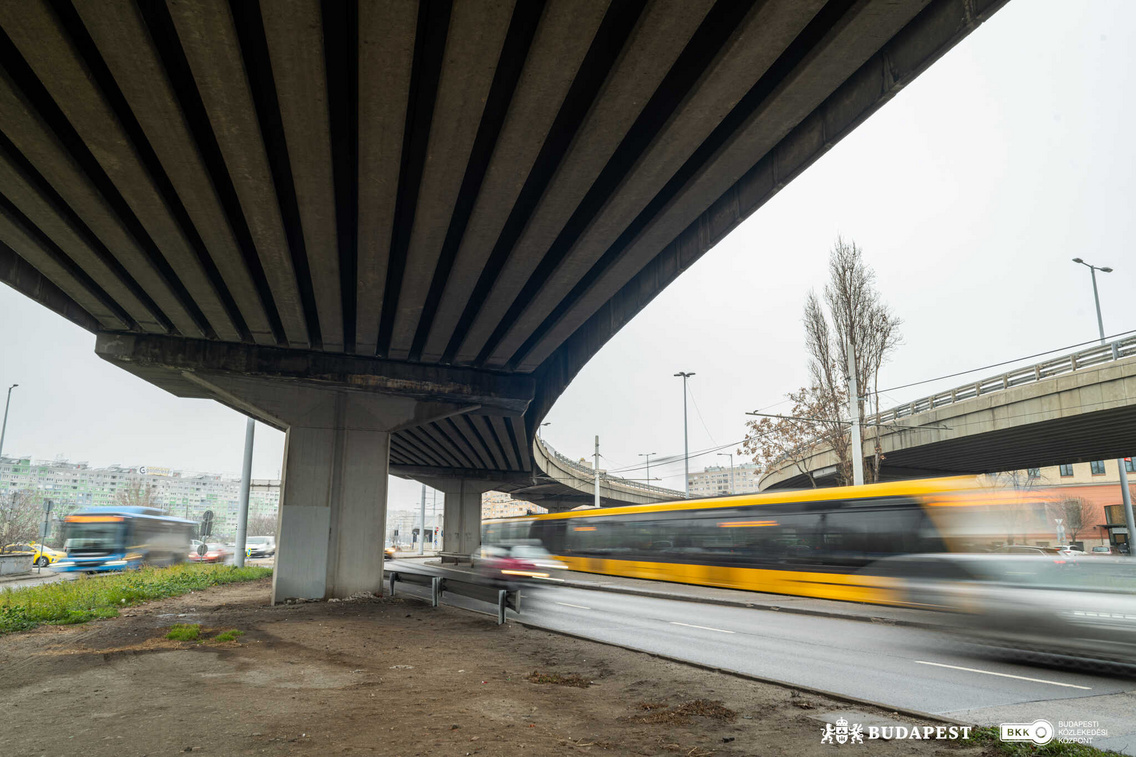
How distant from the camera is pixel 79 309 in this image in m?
17.0

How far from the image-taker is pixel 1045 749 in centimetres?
493

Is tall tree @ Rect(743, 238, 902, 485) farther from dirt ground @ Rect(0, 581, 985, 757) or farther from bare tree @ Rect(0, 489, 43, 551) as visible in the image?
bare tree @ Rect(0, 489, 43, 551)

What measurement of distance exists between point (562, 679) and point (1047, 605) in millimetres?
5893

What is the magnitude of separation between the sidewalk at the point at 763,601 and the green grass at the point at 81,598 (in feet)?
37.6

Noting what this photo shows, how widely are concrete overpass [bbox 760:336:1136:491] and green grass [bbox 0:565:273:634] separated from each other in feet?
78.6

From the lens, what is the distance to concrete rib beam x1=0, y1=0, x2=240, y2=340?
22.3 ft

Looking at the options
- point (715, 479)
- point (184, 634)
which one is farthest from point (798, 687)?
point (715, 479)

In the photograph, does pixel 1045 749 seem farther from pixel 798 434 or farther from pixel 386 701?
pixel 798 434

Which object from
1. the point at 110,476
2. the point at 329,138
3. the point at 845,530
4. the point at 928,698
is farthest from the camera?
the point at 110,476

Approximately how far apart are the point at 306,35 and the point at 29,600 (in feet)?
47.9

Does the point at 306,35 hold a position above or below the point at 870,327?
below

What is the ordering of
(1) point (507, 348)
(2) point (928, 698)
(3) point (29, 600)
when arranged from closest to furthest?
(2) point (928, 698), (3) point (29, 600), (1) point (507, 348)

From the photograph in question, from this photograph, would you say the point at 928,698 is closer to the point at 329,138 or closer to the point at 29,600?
the point at 329,138

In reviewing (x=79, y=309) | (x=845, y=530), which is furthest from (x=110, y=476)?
(x=845, y=530)
